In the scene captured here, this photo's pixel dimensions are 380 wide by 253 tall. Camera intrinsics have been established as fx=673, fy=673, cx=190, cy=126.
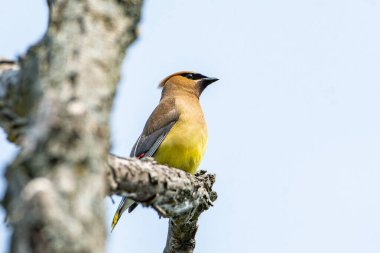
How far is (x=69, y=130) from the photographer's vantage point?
203cm

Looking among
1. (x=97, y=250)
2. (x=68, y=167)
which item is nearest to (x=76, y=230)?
(x=97, y=250)

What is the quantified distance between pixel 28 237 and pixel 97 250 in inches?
7.4

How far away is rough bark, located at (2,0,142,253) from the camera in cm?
182

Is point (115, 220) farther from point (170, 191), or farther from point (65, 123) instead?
point (65, 123)

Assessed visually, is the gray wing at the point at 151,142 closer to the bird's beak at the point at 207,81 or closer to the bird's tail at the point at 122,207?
the bird's tail at the point at 122,207

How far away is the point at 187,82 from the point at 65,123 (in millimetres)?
5976

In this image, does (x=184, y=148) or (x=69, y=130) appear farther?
(x=184, y=148)

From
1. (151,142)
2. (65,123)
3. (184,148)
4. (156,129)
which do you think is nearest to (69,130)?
(65,123)

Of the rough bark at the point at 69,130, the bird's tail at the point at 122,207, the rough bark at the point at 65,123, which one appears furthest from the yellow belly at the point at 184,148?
the rough bark at the point at 69,130

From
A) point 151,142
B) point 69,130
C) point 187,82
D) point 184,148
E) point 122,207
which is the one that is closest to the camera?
point 69,130

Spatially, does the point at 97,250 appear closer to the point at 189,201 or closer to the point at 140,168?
the point at 140,168

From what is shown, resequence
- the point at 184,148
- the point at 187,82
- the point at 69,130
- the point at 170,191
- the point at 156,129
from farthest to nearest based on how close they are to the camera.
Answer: the point at 187,82 < the point at 156,129 < the point at 184,148 < the point at 170,191 < the point at 69,130

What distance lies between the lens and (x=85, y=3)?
2441mm

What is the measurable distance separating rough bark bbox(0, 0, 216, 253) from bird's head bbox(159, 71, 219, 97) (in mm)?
4914
